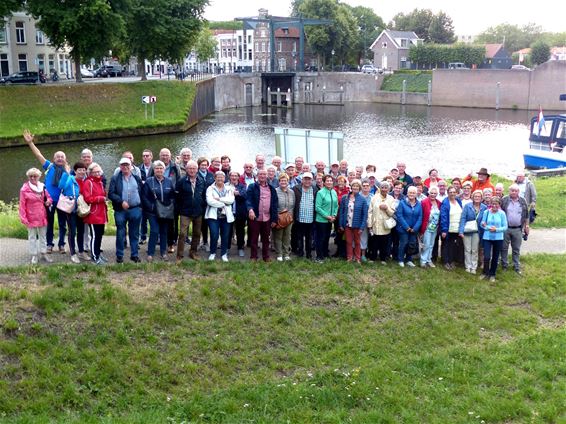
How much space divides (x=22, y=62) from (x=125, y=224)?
49179 millimetres

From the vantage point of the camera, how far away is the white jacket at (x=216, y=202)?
1047cm

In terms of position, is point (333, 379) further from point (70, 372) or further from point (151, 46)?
point (151, 46)

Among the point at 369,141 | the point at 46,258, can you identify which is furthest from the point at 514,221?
the point at 369,141

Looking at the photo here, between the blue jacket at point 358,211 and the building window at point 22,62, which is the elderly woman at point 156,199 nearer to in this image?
the blue jacket at point 358,211

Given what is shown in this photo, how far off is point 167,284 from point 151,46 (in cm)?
4128

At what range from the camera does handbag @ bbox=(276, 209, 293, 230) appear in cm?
1079

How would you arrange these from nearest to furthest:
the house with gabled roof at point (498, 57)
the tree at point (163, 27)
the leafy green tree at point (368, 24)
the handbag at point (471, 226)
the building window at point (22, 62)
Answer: the handbag at point (471, 226)
the tree at point (163, 27)
the building window at point (22, 62)
the house with gabled roof at point (498, 57)
the leafy green tree at point (368, 24)

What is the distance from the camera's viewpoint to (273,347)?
8.49 m

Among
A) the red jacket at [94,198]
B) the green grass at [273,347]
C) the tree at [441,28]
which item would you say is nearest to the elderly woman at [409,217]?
the green grass at [273,347]

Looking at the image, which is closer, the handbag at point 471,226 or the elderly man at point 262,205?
the elderly man at point 262,205

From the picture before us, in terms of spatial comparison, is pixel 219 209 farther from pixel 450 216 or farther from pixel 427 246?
pixel 450 216

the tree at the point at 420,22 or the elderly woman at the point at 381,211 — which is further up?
the tree at the point at 420,22

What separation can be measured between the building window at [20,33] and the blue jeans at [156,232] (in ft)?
160

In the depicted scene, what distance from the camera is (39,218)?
9.82 meters
